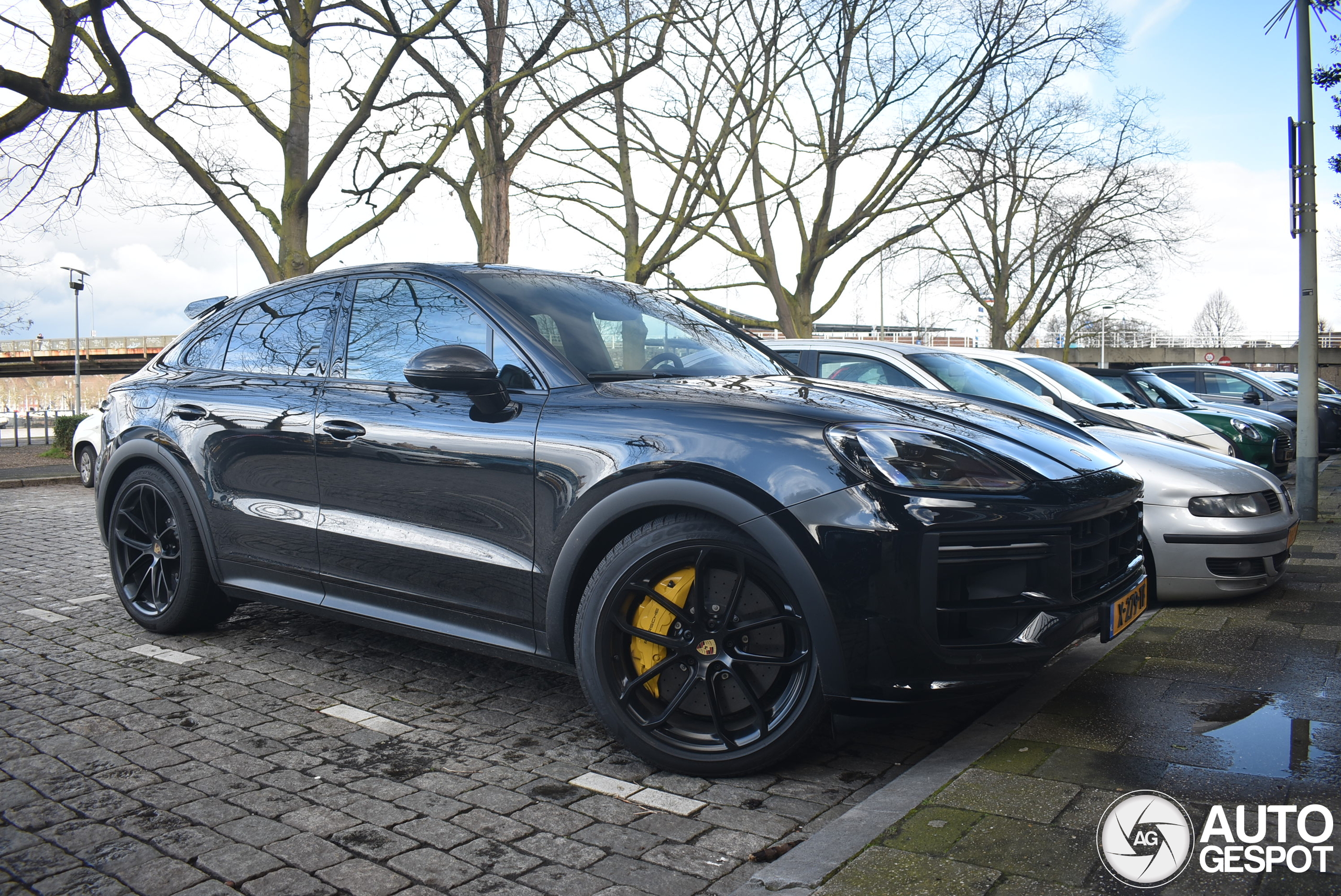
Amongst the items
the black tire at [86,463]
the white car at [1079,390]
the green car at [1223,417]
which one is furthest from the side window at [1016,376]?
the black tire at [86,463]

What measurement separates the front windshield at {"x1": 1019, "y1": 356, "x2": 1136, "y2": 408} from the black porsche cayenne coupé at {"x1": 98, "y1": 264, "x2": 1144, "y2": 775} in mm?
5240

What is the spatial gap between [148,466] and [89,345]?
60.7 m

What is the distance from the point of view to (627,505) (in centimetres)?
319

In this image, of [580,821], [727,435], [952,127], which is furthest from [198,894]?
[952,127]

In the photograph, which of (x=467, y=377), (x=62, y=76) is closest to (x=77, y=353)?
(x=62, y=76)

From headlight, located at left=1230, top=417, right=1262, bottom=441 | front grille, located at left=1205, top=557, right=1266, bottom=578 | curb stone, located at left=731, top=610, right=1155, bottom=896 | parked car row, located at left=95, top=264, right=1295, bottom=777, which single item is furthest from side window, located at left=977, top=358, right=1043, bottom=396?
curb stone, located at left=731, top=610, right=1155, bottom=896

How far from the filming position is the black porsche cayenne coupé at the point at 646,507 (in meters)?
2.89

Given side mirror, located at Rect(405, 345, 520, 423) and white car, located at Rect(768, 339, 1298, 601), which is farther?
white car, located at Rect(768, 339, 1298, 601)

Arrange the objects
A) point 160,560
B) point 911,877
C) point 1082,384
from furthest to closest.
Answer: point 1082,384 < point 160,560 < point 911,877

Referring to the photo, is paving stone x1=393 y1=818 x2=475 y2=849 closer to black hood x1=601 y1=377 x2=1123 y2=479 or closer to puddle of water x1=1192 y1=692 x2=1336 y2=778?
black hood x1=601 y1=377 x2=1123 y2=479

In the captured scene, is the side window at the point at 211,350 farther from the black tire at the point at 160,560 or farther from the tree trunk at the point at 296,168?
the tree trunk at the point at 296,168

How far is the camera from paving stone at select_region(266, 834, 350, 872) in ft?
8.55

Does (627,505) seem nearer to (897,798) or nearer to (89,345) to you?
(897,798)

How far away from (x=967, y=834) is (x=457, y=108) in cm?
1361
